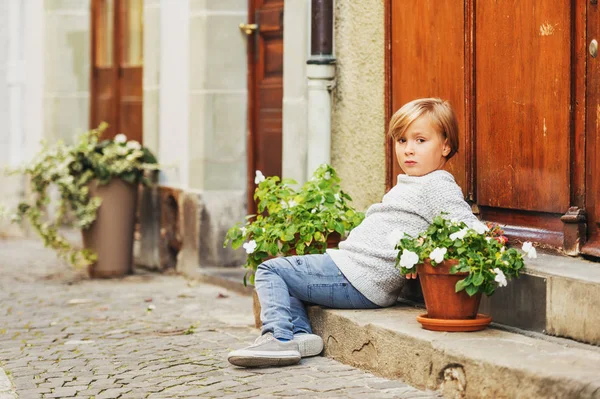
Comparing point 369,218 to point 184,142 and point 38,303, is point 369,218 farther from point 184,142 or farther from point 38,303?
point 184,142

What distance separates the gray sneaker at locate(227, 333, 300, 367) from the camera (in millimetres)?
5363

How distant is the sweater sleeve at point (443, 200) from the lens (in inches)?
208

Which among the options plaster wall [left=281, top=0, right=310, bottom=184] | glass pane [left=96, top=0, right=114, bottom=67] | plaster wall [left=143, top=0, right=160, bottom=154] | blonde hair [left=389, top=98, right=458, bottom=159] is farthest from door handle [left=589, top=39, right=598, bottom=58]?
glass pane [left=96, top=0, right=114, bottom=67]

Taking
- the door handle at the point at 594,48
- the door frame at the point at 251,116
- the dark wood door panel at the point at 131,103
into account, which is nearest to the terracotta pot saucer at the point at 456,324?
the door handle at the point at 594,48

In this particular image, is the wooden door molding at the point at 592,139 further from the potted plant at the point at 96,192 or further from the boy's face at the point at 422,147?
the potted plant at the point at 96,192

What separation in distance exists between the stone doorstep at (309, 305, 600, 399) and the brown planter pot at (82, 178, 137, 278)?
3857 mm

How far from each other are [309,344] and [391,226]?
703mm

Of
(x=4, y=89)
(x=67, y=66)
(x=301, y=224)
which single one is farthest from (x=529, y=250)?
(x=4, y=89)

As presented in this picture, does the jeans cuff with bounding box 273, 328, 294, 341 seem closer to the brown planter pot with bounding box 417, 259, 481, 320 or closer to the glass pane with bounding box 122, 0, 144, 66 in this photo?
the brown planter pot with bounding box 417, 259, 481, 320

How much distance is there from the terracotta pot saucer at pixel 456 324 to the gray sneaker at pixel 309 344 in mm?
756

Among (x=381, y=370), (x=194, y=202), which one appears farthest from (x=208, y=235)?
(x=381, y=370)

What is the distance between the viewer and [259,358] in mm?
5359

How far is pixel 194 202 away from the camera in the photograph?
905 cm

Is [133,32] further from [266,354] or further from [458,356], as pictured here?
[458,356]
